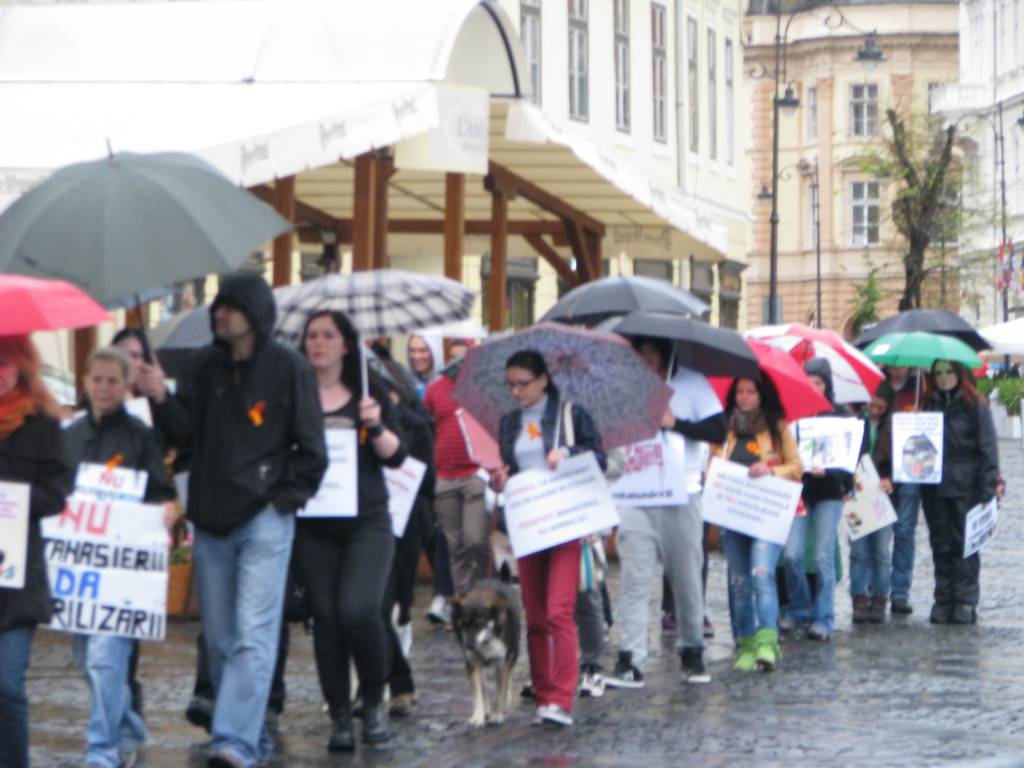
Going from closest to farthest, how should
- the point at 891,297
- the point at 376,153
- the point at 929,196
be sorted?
the point at 376,153 < the point at 929,196 < the point at 891,297

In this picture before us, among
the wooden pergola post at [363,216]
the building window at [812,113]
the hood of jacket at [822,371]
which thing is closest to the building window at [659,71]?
the wooden pergola post at [363,216]

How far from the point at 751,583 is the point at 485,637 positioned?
110 inches

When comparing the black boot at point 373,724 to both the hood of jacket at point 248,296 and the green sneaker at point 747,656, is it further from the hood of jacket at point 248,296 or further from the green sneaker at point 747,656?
the green sneaker at point 747,656

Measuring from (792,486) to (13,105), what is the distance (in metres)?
5.72

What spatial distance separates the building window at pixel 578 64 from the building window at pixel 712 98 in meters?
7.06

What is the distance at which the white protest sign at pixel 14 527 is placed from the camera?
7.98 m

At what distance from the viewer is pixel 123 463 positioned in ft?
29.9

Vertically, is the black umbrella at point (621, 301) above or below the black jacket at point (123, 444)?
above

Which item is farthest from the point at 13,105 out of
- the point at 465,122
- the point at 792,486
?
the point at 792,486

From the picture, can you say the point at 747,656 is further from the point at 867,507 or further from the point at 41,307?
the point at 41,307

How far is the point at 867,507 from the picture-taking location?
1573 centimetres

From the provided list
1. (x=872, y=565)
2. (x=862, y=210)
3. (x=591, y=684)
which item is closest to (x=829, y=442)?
(x=872, y=565)

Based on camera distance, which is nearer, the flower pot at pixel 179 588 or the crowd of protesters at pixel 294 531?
the crowd of protesters at pixel 294 531

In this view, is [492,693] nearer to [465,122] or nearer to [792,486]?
[792,486]
